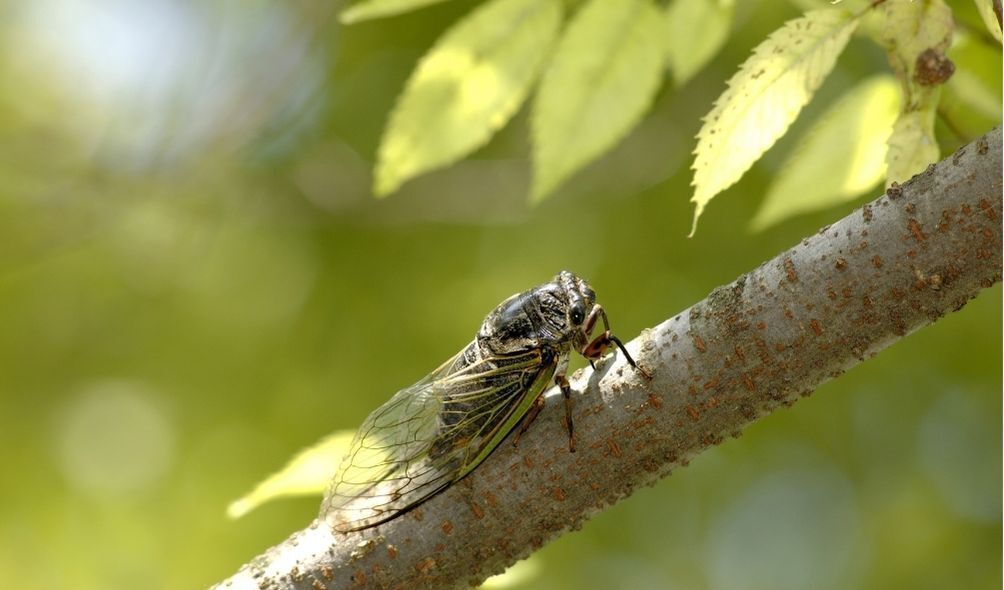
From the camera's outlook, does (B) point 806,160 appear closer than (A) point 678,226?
Yes

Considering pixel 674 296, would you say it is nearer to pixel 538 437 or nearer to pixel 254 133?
pixel 254 133

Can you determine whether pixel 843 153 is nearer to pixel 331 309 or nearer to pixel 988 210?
pixel 988 210

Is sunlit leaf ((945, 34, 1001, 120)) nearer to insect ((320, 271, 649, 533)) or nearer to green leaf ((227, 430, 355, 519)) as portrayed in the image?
insect ((320, 271, 649, 533))

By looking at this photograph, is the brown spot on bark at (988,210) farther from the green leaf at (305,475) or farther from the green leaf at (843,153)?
the green leaf at (305,475)

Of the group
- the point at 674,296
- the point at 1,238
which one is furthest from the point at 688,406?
the point at 1,238

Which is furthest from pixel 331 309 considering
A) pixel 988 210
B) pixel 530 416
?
pixel 988 210

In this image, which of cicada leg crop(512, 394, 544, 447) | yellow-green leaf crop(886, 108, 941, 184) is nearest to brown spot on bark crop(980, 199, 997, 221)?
yellow-green leaf crop(886, 108, 941, 184)
